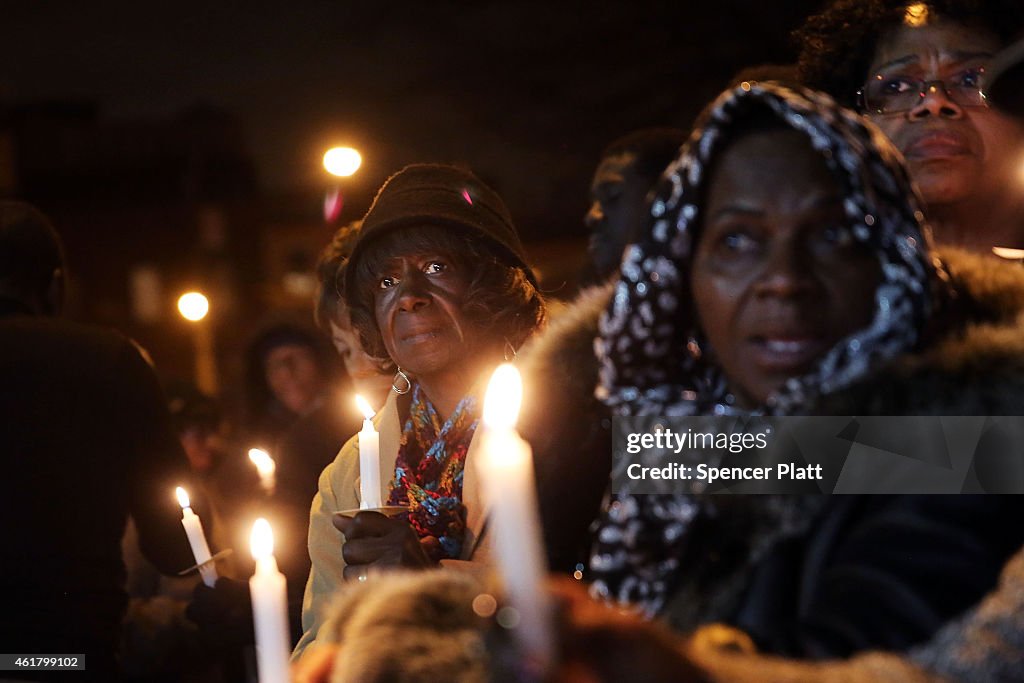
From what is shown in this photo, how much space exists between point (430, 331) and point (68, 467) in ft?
4.47

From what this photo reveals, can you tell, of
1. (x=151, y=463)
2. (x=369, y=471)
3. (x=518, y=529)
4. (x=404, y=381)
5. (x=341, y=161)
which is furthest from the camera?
(x=341, y=161)

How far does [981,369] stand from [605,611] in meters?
0.77

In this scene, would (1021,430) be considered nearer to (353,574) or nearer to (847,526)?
(847,526)

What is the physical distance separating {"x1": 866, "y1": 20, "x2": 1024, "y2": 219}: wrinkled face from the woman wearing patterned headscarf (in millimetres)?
1092

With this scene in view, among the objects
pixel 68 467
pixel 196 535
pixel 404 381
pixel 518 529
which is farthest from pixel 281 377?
pixel 518 529

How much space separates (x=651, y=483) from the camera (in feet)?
6.95

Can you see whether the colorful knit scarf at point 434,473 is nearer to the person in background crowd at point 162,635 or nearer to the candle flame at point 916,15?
the candle flame at point 916,15

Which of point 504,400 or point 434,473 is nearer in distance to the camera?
point 504,400

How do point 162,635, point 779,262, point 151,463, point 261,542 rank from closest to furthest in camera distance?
1. point 261,542
2. point 779,262
3. point 151,463
4. point 162,635

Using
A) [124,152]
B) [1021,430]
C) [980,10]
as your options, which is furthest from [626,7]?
[124,152]

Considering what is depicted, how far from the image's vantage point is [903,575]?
165cm

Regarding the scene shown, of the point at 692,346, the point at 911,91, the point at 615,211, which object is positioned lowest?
the point at 692,346

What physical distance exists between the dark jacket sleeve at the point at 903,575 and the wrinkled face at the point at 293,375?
17.5ft

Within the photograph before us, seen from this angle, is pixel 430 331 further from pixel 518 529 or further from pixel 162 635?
pixel 162 635
